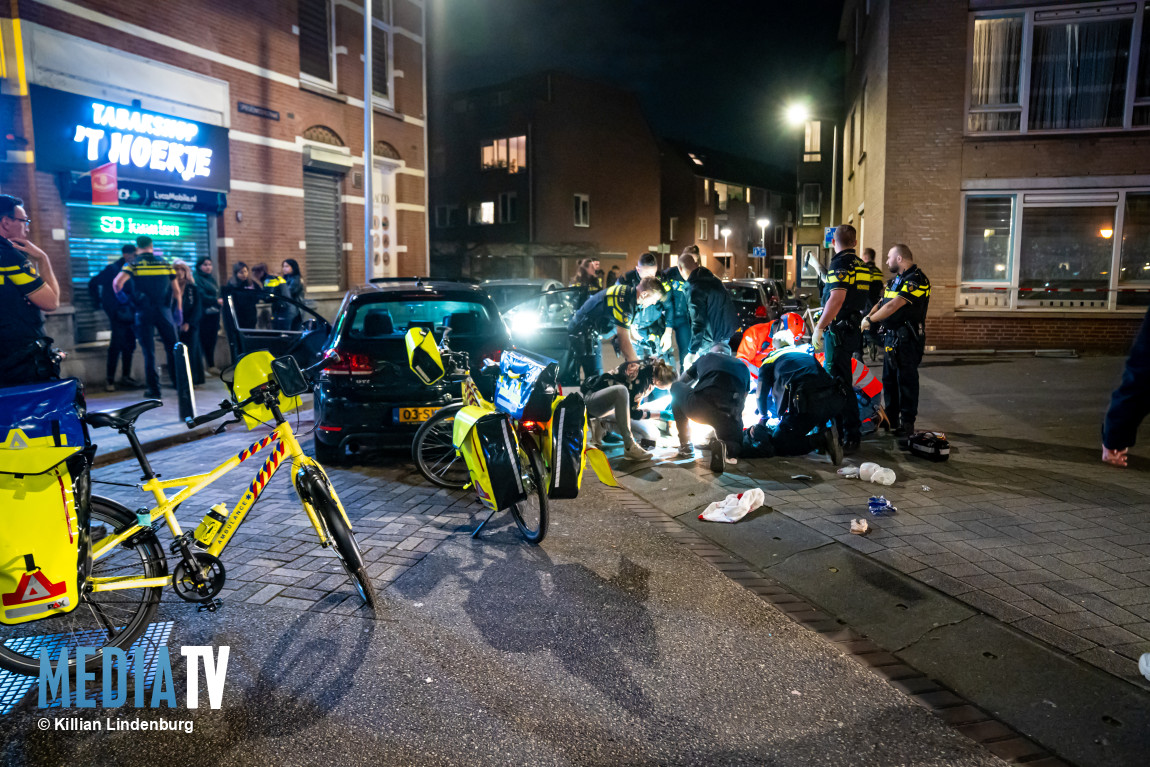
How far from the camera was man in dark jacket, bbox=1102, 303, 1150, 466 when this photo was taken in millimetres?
3139

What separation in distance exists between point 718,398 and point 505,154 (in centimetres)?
3441

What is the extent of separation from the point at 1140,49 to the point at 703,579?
A: 15993 millimetres

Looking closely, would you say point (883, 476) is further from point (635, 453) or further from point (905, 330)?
point (905, 330)

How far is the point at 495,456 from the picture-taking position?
16.5 feet

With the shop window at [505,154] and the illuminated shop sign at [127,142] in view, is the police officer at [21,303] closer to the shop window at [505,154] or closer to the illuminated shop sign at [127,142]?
the illuminated shop sign at [127,142]

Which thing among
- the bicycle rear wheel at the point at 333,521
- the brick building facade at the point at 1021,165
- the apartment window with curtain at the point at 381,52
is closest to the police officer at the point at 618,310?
the bicycle rear wheel at the point at 333,521

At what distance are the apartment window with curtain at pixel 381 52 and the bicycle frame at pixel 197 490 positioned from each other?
16.9 m

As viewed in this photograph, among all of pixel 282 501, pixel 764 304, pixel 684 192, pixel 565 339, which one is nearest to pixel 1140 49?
pixel 764 304

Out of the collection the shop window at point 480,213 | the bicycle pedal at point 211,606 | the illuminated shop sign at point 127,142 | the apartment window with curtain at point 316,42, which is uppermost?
the apartment window with curtain at point 316,42

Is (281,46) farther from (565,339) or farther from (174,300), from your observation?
(565,339)

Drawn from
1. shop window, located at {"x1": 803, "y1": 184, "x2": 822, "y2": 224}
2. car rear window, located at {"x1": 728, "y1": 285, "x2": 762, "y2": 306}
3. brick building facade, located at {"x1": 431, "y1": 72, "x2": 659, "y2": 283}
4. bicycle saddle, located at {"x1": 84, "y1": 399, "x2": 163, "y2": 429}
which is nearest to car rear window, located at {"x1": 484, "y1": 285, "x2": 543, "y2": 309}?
car rear window, located at {"x1": 728, "y1": 285, "x2": 762, "y2": 306}

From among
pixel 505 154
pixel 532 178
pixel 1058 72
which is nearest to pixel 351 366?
pixel 1058 72

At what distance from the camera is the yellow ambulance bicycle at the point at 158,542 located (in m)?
3.67

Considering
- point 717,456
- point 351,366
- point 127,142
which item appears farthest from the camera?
point 127,142
